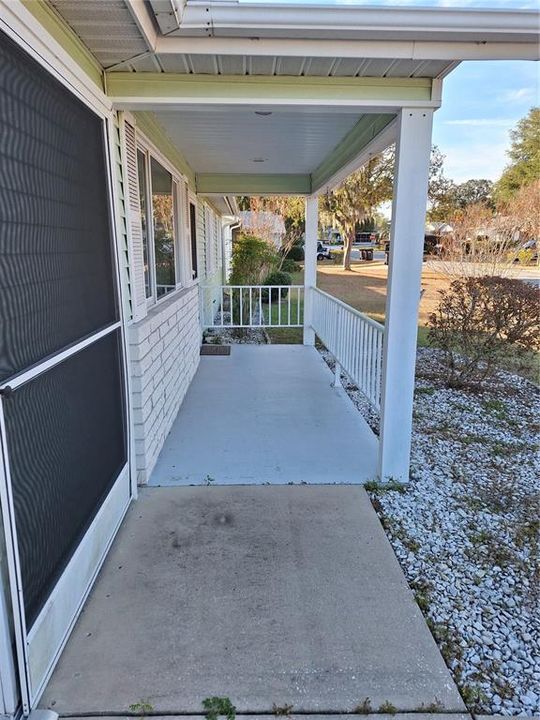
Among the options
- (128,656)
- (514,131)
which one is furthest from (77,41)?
(514,131)

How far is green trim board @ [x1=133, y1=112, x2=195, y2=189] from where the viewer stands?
348cm

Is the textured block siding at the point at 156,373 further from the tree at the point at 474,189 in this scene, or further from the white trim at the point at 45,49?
the tree at the point at 474,189

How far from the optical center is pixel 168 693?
1.68 metres

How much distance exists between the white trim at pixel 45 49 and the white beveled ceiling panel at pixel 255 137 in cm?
101

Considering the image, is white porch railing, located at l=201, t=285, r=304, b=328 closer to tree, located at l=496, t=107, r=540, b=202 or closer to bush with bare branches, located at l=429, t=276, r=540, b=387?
bush with bare branches, located at l=429, t=276, r=540, b=387

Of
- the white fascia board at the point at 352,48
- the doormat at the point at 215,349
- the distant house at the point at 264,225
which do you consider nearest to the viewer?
the white fascia board at the point at 352,48

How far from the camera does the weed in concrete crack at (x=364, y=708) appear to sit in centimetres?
162

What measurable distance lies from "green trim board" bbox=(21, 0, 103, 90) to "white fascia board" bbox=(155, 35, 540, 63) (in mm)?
348

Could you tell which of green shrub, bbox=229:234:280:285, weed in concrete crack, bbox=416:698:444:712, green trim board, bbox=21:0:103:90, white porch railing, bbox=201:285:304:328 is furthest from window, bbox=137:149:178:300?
green shrub, bbox=229:234:280:285

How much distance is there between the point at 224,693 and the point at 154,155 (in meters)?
3.82

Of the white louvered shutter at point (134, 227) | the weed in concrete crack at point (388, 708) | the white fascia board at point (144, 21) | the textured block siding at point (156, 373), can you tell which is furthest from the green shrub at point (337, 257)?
the weed in concrete crack at point (388, 708)

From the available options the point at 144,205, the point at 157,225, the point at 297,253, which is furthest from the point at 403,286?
the point at 297,253

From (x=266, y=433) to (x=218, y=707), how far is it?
8.15 feet

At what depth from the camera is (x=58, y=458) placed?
5.96 ft
